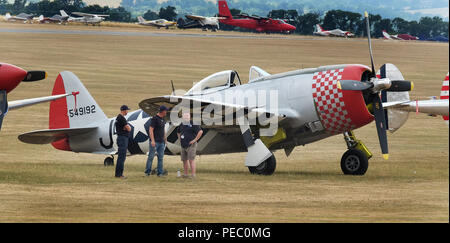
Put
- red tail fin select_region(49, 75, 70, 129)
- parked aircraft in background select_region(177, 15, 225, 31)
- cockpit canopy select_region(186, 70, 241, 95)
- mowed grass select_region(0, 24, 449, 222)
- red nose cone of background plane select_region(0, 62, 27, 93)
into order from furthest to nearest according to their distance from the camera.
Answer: parked aircraft in background select_region(177, 15, 225, 31) < red tail fin select_region(49, 75, 70, 129) < cockpit canopy select_region(186, 70, 241, 95) < red nose cone of background plane select_region(0, 62, 27, 93) < mowed grass select_region(0, 24, 449, 222)

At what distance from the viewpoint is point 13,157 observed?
20484 mm

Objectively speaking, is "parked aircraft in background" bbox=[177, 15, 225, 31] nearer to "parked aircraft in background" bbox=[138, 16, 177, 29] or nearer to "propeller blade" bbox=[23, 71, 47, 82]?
"parked aircraft in background" bbox=[138, 16, 177, 29]

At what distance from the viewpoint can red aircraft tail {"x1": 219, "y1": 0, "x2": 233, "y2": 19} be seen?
94812 mm

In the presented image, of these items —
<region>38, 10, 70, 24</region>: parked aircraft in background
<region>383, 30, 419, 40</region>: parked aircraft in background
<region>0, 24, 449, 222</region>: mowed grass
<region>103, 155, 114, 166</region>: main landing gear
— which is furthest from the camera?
<region>38, 10, 70, 24</region>: parked aircraft in background

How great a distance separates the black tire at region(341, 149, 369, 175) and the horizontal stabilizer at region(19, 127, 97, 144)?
19.5 feet

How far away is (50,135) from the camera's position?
18125mm

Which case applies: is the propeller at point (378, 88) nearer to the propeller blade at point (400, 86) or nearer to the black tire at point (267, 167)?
the propeller blade at point (400, 86)

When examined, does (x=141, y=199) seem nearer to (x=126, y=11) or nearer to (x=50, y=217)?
(x=50, y=217)

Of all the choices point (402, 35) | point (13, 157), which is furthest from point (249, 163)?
point (402, 35)

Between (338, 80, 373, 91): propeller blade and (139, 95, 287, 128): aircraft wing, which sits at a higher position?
(338, 80, 373, 91): propeller blade

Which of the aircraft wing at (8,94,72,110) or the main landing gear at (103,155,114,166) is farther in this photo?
the main landing gear at (103,155,114,166)

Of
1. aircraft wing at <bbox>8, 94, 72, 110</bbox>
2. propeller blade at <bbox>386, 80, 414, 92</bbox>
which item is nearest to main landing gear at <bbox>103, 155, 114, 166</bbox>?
aircraft wing at <bbox>8, 94, 72, 110</bbox>

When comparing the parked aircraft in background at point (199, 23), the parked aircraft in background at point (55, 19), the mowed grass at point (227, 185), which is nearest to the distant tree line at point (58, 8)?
the parked aircraft in background at point (55, 19)

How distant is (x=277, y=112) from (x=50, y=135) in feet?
17.2
